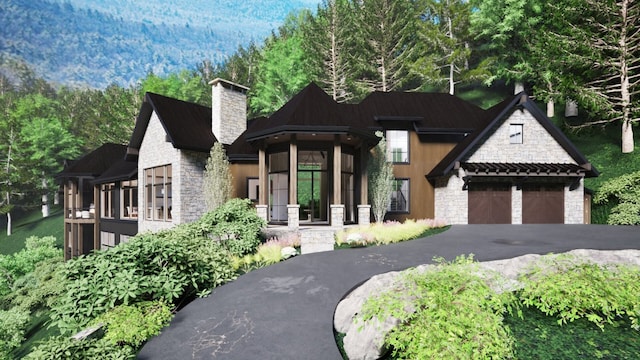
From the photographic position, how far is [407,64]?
36469 mm

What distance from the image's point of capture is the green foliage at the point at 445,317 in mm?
4328

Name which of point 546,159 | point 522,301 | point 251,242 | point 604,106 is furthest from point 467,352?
point 604,106

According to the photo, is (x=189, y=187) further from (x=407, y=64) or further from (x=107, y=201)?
(x=407, y=64)

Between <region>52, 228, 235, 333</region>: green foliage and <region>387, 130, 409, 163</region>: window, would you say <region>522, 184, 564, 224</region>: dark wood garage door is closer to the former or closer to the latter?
<region>387, 130, 409, 163</region>: window

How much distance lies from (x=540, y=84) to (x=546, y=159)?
1838cm

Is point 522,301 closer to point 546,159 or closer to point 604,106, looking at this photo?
point 546,159

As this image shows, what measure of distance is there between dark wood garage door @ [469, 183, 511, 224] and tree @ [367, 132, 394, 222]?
15.8ft

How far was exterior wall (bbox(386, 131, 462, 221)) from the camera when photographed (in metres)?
19.8

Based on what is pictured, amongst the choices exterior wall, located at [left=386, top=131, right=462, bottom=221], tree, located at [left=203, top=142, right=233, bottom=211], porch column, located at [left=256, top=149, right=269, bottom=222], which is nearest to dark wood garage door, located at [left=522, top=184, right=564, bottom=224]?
exterior wall, located at [left=386, top=131, right=462, bottom=221]

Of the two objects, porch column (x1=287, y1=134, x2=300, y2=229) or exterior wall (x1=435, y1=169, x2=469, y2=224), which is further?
exterior wall (x1=435, y1=169, x2=469, y2=224)

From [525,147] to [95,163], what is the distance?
1134 inches

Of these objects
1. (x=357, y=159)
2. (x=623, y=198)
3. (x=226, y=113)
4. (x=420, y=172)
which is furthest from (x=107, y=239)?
(x=623, y=198)

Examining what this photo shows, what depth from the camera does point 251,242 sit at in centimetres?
1189

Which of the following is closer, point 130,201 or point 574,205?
point 574,205
